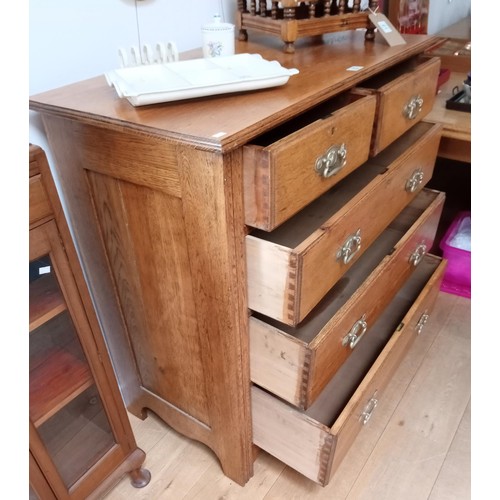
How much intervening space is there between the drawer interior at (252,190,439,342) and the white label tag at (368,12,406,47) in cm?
47

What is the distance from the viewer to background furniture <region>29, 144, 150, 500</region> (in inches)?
28.5

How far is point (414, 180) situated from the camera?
1.15 meters

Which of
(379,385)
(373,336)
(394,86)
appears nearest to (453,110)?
(394,86)

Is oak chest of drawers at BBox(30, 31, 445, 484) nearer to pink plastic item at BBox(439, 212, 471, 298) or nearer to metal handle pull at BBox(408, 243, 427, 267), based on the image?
metal handle pull at BBox(408, 243, 427, 267)

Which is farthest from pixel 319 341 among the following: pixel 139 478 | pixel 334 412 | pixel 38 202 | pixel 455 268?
pixel 455 268

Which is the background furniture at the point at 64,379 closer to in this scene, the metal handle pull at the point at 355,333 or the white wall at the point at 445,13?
the metal handle pull at the point at 355,333

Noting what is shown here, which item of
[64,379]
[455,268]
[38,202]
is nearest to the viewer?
[38,202]

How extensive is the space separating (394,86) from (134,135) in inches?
21.2

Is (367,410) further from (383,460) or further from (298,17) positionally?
(298,17)

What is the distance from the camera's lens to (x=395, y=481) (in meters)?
1.14

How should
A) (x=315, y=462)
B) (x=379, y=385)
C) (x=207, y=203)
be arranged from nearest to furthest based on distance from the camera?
(x=207, y=203), (x=315, y=462), (x=379, y=385)

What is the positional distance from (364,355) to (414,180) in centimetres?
47

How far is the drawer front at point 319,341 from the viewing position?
856 millimetres
